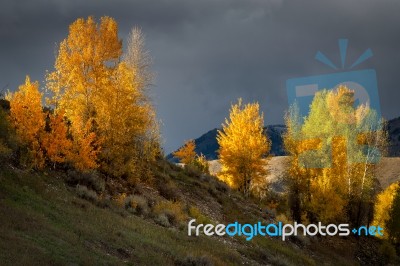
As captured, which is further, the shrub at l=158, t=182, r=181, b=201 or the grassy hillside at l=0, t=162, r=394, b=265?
the shrub at l=158, t=182, r=181, b=201

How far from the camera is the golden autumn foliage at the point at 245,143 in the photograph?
128ft

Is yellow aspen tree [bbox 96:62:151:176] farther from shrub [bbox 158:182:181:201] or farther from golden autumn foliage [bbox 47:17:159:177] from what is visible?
shrub [bbox 158:182:181:201]

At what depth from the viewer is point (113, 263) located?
12969mm

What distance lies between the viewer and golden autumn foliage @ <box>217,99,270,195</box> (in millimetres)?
38938

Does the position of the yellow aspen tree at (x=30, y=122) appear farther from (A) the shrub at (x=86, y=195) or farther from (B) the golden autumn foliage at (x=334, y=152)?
(B) the golden autumn foliage at (x=334, y=152)

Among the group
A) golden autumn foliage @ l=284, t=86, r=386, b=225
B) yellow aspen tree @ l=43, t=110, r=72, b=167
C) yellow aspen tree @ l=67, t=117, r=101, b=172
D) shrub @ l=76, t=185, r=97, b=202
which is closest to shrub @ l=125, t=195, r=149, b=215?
shrub @ l=76, t=185, r=97, b=202

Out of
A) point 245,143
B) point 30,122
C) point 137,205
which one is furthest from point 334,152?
point 30,122

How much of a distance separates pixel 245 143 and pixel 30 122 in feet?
70.4

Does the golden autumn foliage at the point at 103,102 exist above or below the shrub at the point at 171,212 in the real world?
above

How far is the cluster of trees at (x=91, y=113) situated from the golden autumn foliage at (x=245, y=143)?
9948 mm

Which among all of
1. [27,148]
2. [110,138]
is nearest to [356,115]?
[110,138]

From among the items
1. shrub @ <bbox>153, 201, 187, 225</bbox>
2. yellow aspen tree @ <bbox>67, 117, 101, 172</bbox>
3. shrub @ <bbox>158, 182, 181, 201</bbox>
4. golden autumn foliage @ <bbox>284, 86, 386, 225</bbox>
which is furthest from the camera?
golden autumn foliage @ <bbox>284, 86, 386, 225</bbox>

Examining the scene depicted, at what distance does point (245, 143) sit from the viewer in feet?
129

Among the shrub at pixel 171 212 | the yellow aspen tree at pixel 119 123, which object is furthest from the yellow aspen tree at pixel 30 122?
the shrub at pixel 171 212
